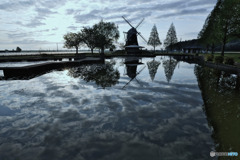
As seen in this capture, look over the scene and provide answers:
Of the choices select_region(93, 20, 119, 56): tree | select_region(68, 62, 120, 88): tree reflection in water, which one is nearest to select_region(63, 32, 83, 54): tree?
select_region(93, 20, 119, 56): tree

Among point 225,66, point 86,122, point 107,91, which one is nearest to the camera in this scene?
point 86,122

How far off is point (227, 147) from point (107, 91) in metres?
7.40

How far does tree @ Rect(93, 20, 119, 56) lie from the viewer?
53281 millimetres

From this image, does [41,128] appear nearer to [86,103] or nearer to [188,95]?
[86,103]

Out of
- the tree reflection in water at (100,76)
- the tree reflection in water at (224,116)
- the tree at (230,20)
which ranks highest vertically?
the tree at (230,20)

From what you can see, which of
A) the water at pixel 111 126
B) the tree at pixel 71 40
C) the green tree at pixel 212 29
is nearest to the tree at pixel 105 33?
the tree at pixel 71 40

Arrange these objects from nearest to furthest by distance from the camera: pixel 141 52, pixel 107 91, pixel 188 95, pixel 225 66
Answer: pixel 188 95, pixel 107 91, pixel 225 66, pixel 141 52

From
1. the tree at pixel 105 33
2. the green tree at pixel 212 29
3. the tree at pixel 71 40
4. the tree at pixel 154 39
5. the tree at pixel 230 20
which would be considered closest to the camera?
the tree at pixel 230 20

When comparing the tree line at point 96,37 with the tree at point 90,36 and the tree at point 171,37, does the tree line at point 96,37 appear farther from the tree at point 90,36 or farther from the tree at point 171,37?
the tree at point 171,37

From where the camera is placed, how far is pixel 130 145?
4535 millimetres

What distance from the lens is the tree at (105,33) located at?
53.3m

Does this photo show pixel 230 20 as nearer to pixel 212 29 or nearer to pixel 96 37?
pixel 212 29

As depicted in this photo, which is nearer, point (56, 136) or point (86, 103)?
point (56, 136)

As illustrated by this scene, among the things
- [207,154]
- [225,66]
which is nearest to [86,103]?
[207,154]
